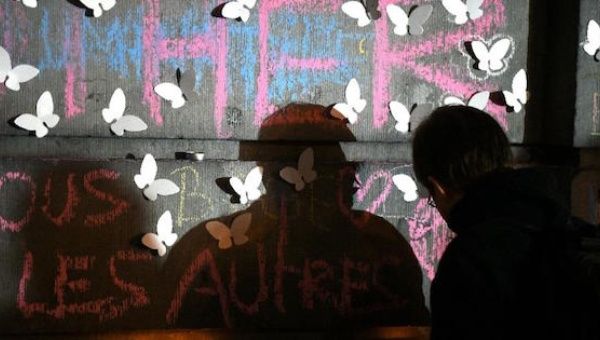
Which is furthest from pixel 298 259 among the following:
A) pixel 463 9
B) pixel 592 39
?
pixel 592 39

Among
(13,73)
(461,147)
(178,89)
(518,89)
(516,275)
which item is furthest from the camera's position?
(518,89)

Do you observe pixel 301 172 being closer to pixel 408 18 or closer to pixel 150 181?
pixel 150 181

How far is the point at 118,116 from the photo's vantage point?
2316 millimetres

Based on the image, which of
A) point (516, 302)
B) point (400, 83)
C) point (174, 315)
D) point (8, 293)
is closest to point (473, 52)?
point (400, 83)

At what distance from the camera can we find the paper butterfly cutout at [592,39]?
8.32ft

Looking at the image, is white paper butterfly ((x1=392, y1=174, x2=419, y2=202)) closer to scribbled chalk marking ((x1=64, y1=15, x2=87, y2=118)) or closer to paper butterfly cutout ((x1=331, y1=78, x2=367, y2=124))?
paper butterfly cutout ((x1=331, y1=78, x2=367, y2=124))

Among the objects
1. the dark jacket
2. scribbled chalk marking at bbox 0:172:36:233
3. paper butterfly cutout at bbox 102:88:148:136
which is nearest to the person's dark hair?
the dark jacket

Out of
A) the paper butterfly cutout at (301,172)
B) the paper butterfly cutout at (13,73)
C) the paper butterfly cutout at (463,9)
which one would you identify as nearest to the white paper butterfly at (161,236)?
the paper butterfly cutout at (301,172)

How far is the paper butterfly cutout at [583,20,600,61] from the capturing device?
2535 millimetres

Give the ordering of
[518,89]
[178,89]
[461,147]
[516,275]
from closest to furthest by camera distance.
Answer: [516,275], [461,147], [178,89], [518,89]

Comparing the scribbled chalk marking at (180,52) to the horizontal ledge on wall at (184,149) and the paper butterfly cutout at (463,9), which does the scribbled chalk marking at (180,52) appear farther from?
the paper butterfly cutout at (463,9)

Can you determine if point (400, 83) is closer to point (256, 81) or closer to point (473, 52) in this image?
point (473, 52)

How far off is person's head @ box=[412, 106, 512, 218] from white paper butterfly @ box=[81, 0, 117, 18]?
127 cm

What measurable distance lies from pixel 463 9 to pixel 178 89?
1.15 m
